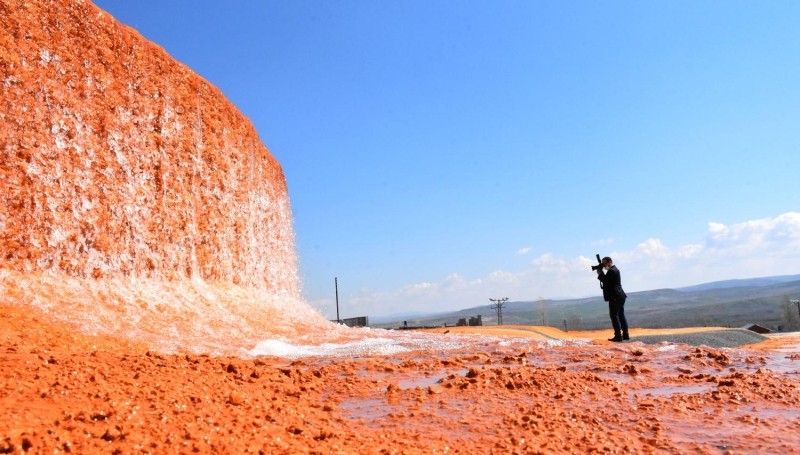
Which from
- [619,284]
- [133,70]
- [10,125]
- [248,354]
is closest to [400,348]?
[248,354]

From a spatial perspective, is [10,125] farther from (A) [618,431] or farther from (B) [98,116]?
(A) [618,431]

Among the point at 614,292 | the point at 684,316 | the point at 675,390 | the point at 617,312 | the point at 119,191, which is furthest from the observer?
the point at 684,316

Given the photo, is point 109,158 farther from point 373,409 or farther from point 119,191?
point 373,409

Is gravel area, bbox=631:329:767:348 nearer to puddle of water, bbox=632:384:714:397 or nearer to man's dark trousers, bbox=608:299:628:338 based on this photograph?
man's dark trousers, bbox=608:299:628:338

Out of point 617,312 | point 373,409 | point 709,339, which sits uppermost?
point 617,312

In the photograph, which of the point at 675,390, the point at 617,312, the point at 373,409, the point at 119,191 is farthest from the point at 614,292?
the point at 119,191

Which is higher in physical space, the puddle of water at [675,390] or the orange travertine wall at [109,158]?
the orange travertine wall at [109,158]

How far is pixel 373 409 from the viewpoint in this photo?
4602mm

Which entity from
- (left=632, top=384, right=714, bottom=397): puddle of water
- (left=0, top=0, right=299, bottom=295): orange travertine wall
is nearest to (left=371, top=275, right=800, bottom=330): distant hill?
(left=0, top=0, right=299, bottom=295): orange travertine wall

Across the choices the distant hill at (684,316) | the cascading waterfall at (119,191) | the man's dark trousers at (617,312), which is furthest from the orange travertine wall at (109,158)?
the distant hill at (684,316)

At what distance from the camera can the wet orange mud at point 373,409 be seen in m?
3.21

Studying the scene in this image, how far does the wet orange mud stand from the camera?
3.21 metres

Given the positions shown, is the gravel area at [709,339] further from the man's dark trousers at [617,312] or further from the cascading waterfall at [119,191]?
the cascading waterfall at [119,191]

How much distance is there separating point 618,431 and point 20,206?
10.8m
